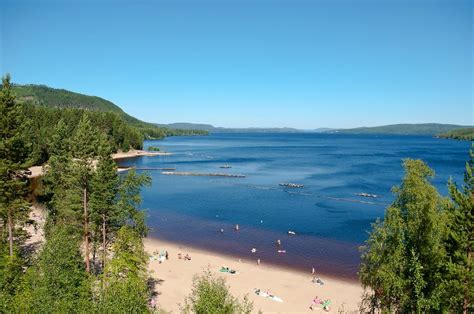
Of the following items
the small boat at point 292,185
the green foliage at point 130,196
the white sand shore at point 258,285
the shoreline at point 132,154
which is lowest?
the white sand shore at point 258,285

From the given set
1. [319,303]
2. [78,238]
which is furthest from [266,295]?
[78,238]

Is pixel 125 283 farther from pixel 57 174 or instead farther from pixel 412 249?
pixel 57 174

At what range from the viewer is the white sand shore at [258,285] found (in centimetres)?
3312

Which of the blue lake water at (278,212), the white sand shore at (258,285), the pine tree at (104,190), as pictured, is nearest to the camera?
the pine tree at (104,190)

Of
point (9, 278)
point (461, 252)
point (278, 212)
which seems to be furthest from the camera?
point (278, 212)

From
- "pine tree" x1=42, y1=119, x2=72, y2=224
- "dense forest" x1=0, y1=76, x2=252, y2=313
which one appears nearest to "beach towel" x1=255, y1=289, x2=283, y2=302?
"dense forest" x1=0, y1=76, x2=252, y2=313

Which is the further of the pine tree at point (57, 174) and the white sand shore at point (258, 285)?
the pine tree at point (57, 174)

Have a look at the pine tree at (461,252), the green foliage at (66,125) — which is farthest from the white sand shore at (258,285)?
the green foliage at (66,125)

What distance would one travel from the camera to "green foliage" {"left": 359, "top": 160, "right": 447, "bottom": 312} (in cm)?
1912

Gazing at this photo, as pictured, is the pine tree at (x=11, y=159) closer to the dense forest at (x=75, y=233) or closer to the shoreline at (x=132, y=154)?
the dense forest at (x=75, y=233)

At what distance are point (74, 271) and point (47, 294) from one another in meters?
2.68

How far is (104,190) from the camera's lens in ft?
92.0

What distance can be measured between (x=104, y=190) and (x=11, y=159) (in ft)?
23.8

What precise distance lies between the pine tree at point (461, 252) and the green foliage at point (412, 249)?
49 cm
